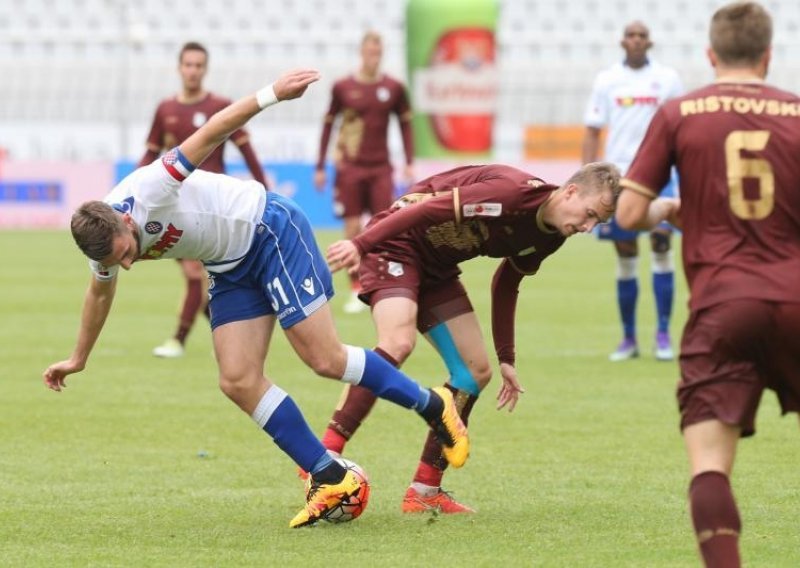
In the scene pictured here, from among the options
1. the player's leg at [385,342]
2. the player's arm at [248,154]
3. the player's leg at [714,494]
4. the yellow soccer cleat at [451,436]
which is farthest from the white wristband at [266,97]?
the player's arm at [248,154]

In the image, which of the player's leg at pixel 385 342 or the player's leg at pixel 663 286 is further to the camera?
the player's leg at pixel 663 286

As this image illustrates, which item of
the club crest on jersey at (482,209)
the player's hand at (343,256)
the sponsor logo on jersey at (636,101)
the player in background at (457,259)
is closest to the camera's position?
the player's hand at (343,256)

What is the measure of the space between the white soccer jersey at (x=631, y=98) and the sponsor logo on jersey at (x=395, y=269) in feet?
18.8

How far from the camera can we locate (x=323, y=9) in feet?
117

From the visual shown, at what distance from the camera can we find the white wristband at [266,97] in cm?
569

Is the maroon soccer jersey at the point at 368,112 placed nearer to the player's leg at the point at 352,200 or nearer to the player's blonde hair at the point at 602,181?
the player's leg at the point at 352,200

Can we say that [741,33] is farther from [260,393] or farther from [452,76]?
[452,76]

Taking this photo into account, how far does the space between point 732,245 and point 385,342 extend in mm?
2309

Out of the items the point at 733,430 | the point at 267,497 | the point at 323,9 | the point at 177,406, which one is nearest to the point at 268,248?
the point at 267,497

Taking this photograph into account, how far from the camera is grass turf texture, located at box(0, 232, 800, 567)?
18.7 feet

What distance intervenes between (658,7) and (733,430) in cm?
3217

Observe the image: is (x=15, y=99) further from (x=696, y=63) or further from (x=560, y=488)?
(x=560, y=488)

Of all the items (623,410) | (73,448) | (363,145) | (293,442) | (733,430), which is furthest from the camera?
(363,145)

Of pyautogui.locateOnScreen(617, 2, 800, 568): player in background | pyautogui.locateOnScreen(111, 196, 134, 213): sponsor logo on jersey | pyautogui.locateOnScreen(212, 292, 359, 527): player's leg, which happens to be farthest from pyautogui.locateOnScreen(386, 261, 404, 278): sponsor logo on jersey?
pyautogui.locateOnScreen(617, 2, 800, 568): player in background
